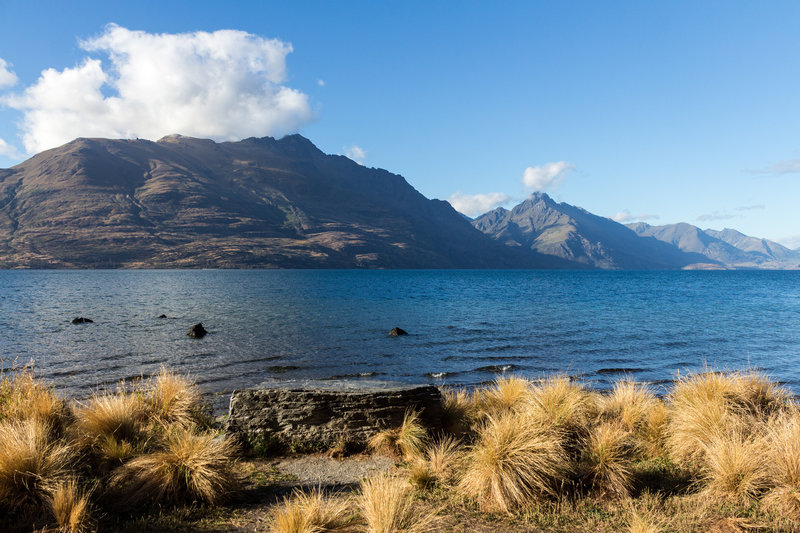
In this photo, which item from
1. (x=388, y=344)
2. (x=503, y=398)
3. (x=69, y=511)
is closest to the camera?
(x=69, y=511)

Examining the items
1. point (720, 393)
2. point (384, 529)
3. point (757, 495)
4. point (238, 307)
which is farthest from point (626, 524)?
point (238, 307)

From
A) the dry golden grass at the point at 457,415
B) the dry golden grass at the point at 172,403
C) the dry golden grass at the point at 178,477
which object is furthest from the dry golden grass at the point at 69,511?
the dry golden grass at the point at 457,415

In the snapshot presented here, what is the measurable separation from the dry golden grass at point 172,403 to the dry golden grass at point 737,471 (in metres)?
9.51

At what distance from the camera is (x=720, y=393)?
31.2ft

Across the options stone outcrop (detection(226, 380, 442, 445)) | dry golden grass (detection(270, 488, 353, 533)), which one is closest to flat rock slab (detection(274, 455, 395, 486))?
stone outcrop (detection(226, 380, 442, 445))

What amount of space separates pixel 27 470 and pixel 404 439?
5.70m

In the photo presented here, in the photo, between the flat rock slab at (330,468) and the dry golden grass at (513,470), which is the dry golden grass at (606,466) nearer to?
the dry golden grass at (513,470)

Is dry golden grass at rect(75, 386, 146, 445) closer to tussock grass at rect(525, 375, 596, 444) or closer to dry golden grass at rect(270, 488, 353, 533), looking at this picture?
dry golden grass at rect(270, 488, 353, 533)

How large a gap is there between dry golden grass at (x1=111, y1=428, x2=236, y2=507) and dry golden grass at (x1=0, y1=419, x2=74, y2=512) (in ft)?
2.68

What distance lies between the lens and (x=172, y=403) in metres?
10.2

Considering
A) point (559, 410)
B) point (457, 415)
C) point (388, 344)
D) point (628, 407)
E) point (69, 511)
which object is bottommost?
point (388, 344)

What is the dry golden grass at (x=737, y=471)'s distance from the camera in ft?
20.8

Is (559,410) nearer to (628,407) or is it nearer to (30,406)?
(628,407)

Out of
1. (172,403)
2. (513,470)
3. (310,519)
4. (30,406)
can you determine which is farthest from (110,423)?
(513,470)
